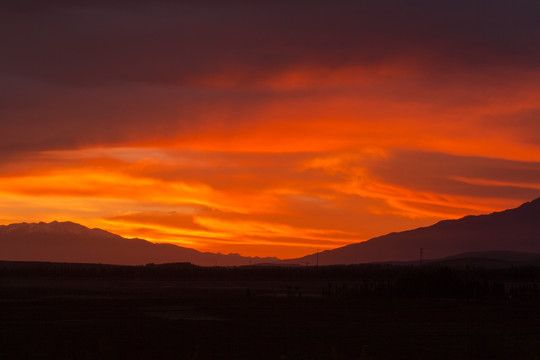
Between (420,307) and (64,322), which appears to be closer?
(64,322)

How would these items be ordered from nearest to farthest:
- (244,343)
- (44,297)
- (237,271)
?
(244,343), (44,297), (237,271)

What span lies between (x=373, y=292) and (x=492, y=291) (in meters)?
10.1

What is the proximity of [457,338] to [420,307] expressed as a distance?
19828 millimetres

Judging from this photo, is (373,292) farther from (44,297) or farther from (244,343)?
(244,343)

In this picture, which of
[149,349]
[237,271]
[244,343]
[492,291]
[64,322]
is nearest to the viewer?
[149,349]

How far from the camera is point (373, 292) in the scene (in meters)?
67.9

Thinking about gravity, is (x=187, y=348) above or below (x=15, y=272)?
below

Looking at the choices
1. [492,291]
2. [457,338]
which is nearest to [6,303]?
[457,338]

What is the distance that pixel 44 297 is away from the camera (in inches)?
2515

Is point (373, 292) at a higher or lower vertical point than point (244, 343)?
higher

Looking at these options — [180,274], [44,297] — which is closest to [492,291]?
[44,297]

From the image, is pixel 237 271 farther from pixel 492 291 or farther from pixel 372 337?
pixel 372 337

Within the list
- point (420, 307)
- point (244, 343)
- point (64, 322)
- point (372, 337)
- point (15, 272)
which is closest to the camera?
point (244, 343)

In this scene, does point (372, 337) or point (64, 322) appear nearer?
point (372, 337)
